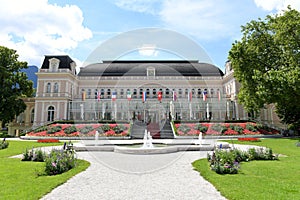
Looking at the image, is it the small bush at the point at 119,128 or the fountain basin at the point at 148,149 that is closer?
the fountain basin at the point at 148,149

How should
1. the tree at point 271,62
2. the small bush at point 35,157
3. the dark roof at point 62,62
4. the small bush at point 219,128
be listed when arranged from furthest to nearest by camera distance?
1. the dark roof at point 62,62
2. the small bush at point 219,128
3. the tree at point 271,62
4. the small bush at point 35,157

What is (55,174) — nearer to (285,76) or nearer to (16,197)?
(16,197)

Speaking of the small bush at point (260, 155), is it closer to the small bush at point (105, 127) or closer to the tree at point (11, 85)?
the small bush at point (105, 127)

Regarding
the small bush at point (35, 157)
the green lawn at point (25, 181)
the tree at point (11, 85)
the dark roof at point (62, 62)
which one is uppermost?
the dark roof at point (62, 62)

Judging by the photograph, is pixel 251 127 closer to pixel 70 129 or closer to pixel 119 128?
pixel 119 128

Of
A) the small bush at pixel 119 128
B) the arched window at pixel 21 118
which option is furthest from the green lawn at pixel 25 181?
the arched window at pixel 21 118

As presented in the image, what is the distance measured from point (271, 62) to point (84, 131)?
21.7m

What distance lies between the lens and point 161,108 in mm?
37438

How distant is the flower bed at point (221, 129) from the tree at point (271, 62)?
2.49 metres

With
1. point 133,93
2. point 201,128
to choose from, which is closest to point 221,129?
point 201,128

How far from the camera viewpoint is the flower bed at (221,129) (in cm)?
2358

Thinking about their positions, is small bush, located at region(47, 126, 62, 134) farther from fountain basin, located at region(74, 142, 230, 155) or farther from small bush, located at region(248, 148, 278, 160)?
small bush, located at region(248, 148, 278, 160)

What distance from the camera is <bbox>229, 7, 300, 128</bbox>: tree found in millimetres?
18656

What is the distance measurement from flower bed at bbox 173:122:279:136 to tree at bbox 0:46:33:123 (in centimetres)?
2192
